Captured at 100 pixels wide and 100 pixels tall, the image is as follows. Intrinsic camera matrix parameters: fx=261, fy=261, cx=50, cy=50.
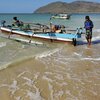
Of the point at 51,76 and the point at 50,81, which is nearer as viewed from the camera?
the point at 50,81

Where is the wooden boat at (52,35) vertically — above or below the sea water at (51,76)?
below

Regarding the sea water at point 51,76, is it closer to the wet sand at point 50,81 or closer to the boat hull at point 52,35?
the wet sand at point 50,81

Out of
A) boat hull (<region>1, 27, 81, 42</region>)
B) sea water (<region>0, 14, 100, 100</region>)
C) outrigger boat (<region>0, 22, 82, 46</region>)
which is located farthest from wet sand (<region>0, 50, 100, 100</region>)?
boat hull (<region>1, 27, 81, 42</region>)

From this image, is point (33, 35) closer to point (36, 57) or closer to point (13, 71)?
point (36, 57)

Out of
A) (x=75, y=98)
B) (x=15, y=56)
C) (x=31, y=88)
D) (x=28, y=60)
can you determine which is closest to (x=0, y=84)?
(x=31, y=88)

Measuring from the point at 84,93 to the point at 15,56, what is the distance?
6236mm

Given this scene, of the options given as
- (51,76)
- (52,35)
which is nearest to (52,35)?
(52,35)

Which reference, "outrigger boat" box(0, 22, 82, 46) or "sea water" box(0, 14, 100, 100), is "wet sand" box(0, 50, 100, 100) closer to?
"sea water" box(0, 14, 100, 100)

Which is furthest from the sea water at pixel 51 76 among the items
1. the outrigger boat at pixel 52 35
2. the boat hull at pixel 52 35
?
the boat hull at pixel 52 35

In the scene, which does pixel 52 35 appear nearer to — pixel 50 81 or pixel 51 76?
pixel 51 76

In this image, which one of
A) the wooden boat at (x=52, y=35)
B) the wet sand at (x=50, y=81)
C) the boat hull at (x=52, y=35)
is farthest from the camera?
the boat hull at (x=52, y=35)

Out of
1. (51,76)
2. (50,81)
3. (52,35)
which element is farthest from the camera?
(52,35)

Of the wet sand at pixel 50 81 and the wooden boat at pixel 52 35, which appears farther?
the wooden boat at pixel 52 35

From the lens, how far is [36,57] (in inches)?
469
